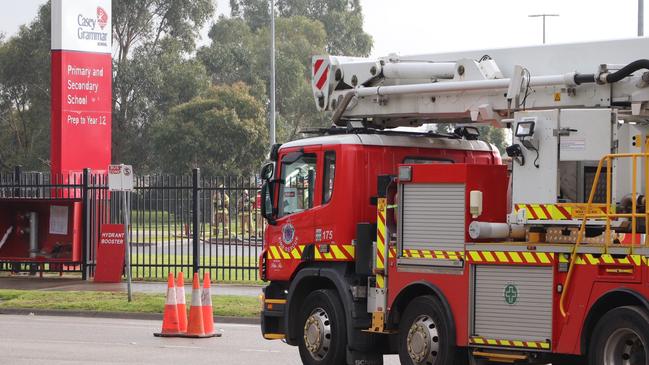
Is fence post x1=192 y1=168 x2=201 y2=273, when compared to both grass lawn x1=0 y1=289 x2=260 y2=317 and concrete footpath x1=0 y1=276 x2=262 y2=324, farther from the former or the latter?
grass lawn x1=0 y1=289 x2=260 y2=317

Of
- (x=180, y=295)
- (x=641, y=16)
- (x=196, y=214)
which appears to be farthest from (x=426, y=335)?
(x=641, y=16)

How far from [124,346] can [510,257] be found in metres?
7.36

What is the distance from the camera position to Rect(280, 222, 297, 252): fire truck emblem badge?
15.1 metres

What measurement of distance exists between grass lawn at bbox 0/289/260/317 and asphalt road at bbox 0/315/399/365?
4.04 ft

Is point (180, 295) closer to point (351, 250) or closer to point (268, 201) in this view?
point (268, 201)

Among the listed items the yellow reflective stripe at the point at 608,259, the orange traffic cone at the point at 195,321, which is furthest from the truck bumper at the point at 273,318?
the yellow reflective stripe at the point at 608,259

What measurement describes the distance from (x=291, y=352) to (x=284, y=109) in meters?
71.7

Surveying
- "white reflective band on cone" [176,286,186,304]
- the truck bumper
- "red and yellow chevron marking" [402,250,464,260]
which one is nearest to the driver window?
the truck bumper

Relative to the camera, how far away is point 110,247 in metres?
28.1

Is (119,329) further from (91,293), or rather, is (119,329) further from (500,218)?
(500,218)

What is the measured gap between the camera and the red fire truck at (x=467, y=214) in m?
11.5

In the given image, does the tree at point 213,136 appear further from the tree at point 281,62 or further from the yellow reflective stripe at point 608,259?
the yellow reflective stripe at point 608,259

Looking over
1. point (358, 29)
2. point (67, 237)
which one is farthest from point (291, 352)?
point (358, 29)

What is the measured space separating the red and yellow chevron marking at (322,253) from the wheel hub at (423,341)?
145 cm
